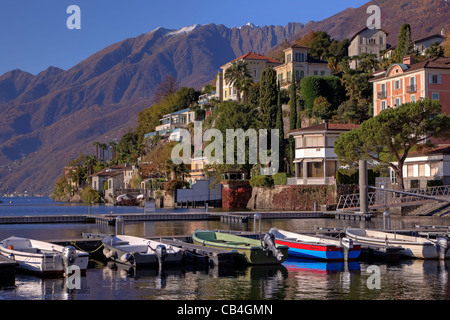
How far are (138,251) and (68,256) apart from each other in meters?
6.23

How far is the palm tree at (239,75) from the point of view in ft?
407

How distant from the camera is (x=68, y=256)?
3095cm

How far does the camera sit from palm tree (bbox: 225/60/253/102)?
12412cm

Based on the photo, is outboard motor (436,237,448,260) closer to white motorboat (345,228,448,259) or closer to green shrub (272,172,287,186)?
white motorboat (345,228,448,259)

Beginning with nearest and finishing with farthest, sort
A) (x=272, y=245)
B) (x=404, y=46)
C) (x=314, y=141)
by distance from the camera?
1. (x=272, y=245)
2. (x=314, y=141)
3. (x=404, y=46)

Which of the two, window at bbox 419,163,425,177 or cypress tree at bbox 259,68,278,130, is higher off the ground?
cypress tree at bbox 259,68,278,130

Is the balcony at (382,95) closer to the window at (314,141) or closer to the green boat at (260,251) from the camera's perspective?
the window at (314,141)

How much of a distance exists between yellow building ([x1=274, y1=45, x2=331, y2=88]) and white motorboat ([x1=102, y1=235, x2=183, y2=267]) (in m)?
87.9

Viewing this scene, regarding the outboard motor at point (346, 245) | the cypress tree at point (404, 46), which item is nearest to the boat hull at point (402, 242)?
the outboard motor at point (346, 245)

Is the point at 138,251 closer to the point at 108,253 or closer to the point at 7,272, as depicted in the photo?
the point at 108,253

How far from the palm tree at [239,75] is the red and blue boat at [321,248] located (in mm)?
86130

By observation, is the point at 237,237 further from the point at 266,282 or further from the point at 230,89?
the point at 230,89


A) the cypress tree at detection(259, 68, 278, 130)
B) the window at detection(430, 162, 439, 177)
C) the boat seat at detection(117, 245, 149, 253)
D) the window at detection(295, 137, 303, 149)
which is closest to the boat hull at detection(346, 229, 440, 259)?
the boat seat at detection(117, 245, 149, 253)

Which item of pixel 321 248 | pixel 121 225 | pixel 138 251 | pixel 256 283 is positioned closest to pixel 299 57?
pixel 121 225
